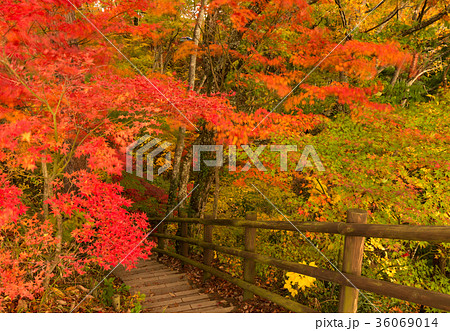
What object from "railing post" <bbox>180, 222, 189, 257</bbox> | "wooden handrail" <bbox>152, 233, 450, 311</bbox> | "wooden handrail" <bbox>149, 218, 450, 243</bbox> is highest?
"wooden handrail" <bbox>149, 218, 450, 243</bbox>

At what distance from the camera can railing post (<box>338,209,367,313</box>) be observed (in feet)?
10.9

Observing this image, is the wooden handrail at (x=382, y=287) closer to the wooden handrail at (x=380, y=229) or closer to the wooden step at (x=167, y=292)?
the wooden handrail at (x=380, y=229)

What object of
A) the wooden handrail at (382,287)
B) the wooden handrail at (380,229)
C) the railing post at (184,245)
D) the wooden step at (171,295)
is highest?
the wooden handrail at (380,229)

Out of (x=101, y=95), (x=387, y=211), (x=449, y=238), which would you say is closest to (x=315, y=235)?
(x=387, y=211)

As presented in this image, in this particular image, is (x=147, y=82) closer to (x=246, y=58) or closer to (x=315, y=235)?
(x=246, y=58)

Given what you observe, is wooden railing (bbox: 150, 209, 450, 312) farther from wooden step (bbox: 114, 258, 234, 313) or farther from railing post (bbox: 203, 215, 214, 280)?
railing post (bbox: 203, 215, 214, 280)

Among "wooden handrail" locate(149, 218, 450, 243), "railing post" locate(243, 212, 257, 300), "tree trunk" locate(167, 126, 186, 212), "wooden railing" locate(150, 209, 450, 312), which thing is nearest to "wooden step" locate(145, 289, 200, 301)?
"wooden railing" locate(150, 209, 450, 312)

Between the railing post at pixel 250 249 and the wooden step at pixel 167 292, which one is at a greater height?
the railing post at pixel 250 249

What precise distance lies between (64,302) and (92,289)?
534mm

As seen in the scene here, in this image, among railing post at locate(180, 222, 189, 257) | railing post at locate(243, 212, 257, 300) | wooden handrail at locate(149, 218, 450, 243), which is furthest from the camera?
railing post at locate(180, 222, 189, 257)

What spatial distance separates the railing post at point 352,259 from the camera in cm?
333

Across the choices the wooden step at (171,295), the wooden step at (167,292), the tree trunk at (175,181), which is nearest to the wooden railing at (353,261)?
the wooden step at (167,292)

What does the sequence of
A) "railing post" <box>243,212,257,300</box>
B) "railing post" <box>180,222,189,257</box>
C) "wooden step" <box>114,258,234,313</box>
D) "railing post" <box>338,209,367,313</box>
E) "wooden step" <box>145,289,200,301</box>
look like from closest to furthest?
"railing post" <box>338,209,367,313</box>
"railing post" <box>243,212,257,300</box>
"wooden step" <box>114,258,234,313</box>
"wooden step" <box>145,289,200,301</box>
"railing post" <box>180,222,189,257</box>

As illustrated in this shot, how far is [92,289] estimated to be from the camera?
5.09 m
